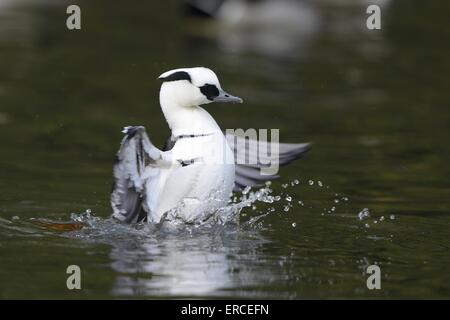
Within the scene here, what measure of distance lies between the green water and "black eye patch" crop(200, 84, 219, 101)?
1.03 meters

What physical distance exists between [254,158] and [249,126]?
3.29 meters

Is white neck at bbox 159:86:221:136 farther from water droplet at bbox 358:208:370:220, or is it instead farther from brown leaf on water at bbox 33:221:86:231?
water droplet at bbox 358:208:370:220

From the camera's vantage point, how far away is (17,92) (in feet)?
46.2

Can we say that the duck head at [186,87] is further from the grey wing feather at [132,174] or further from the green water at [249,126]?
the green water at [249,126]

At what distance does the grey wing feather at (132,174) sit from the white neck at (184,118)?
1.21ft

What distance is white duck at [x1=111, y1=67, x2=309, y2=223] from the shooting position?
826 cm

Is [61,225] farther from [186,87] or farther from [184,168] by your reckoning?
[186,87]

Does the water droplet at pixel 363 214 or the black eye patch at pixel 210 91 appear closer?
the black eye patch at pixel 210 91

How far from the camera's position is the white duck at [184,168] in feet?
27.1

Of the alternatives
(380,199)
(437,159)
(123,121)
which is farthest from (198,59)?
(380,199)

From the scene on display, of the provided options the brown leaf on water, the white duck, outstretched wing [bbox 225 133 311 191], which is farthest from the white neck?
the brown leaf on water

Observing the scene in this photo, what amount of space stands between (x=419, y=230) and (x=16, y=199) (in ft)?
11.2

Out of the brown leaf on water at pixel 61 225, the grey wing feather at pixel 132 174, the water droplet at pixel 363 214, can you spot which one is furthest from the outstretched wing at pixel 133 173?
the water droplet at pixel 363 214
